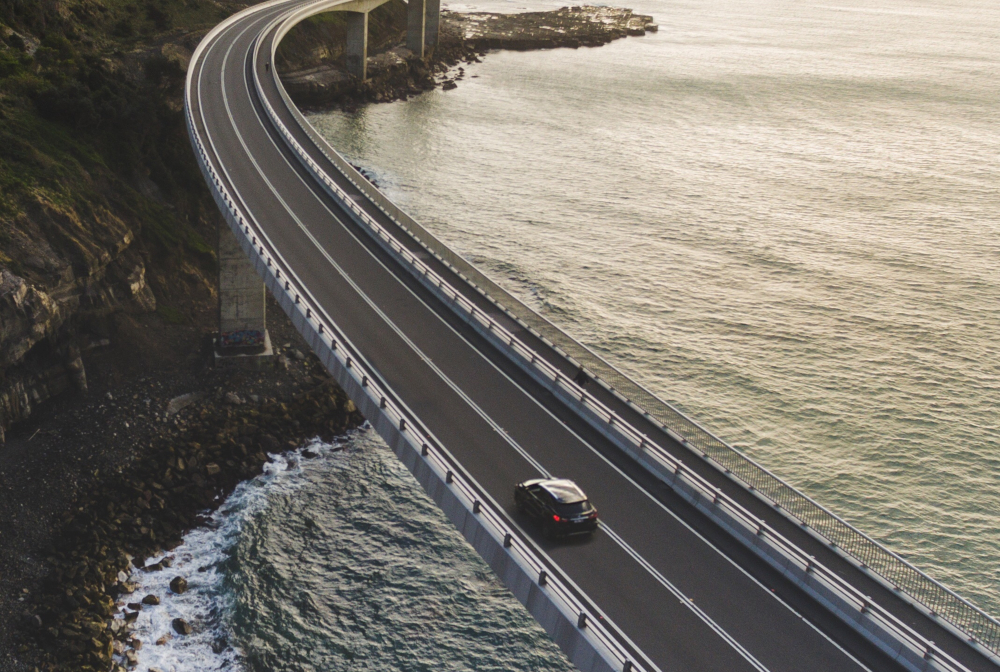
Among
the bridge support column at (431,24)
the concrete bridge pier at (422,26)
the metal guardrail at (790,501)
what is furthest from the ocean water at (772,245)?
the metal guardrail at (790,501)

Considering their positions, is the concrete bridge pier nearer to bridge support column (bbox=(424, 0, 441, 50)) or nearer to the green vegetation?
bridge support column (bbox=(424, 0, 441, 50))

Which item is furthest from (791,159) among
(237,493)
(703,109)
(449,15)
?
(449,15)

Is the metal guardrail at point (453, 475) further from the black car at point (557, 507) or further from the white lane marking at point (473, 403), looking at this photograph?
the white lane marking at point (473, 403)

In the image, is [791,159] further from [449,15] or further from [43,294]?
[449,15]

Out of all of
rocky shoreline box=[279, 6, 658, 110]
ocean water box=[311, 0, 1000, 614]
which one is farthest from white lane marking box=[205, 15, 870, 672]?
rocky shoreline box=[279, 6, 658, 110]

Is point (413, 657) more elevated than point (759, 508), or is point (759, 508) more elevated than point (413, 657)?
point (759, 508)

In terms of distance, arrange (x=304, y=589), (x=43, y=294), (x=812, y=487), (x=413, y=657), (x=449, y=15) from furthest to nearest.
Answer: (x=449, y=15), (x=812, y=487), (x=43, y=294), (x=304, y=589), (x=413, y=657)

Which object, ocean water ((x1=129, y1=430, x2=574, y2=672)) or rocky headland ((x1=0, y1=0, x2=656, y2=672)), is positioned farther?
rocky headland ((x1=0, y1=0, x2=656, y2=672))

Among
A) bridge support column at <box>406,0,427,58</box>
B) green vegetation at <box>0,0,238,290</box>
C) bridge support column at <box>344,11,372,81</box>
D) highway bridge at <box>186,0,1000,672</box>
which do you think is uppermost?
bridge support column at <box>406,0,427,58</box>
